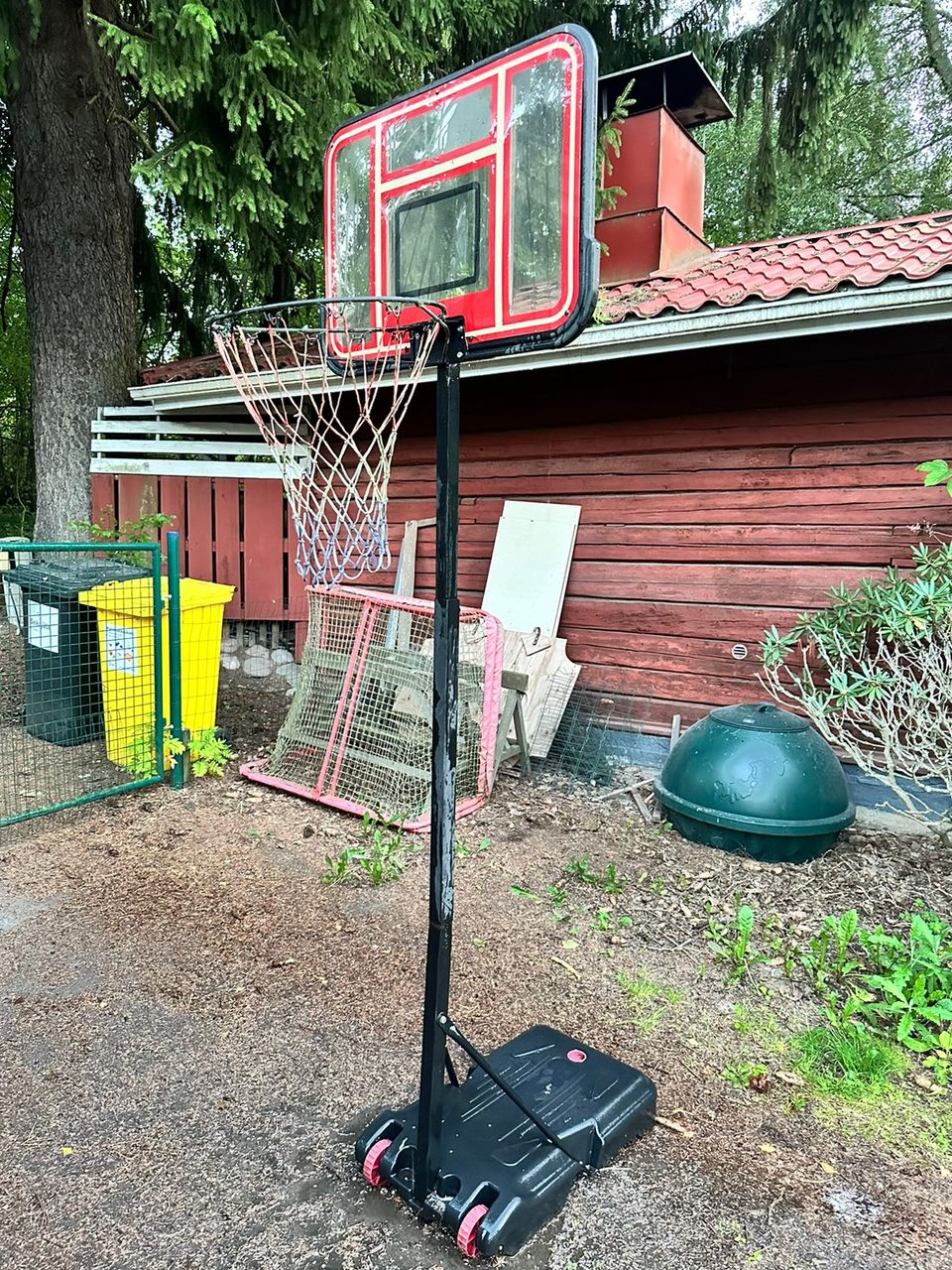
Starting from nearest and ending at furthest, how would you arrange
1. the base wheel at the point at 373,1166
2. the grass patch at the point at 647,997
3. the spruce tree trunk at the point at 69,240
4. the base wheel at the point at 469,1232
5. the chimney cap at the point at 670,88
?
the base wheel at the point at 469,1232
the base wheel at the point at 373,1166
the grass patch at the point at 647,997
the spruce tree trunk at the point at 69,240
the chimney cap at the point at 670,88

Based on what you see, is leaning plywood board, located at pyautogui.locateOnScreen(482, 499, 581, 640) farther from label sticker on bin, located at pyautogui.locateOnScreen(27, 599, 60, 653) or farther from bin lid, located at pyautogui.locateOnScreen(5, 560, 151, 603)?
label sticker on bin, located at pyautogui.locateOnScreen(27, 599, 60, 653)

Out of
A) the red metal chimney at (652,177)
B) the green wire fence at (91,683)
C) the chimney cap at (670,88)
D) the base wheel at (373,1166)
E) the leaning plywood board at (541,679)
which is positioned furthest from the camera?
the chimney cap at (670,88)

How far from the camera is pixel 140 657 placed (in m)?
4.91

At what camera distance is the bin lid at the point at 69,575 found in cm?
461

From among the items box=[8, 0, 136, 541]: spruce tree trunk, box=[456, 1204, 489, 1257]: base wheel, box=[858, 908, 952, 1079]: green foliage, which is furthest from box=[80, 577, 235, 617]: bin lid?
box=[858, 908, 952, 1079]: green foliage

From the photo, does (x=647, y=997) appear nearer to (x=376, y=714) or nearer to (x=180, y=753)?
(x=376, y=714)

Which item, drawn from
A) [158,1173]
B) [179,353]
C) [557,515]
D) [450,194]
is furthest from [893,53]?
[158,1173]

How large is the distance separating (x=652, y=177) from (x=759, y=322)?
3.68 metres

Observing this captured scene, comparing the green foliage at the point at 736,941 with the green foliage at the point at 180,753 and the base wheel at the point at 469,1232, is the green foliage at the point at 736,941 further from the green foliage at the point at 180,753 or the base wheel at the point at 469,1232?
the green foliage at the point at 180,753

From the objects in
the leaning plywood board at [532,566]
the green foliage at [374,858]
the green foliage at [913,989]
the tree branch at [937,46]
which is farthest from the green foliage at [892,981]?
the tree branch at [937,46]

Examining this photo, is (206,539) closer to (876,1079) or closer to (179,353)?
(179,353)

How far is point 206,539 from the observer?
7.12 m

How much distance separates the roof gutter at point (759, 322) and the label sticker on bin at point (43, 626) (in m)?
2.15

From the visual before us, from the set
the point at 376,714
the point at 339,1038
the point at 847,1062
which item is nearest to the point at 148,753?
the point at 376,714
